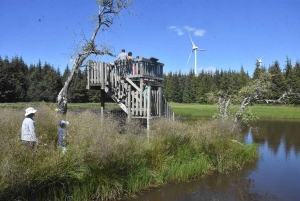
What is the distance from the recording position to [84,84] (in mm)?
68000

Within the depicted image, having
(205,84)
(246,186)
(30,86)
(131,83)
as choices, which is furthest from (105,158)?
(205,84)


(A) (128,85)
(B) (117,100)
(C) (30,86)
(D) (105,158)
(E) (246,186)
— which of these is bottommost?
(E) (246,186)

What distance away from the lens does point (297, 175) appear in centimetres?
1084

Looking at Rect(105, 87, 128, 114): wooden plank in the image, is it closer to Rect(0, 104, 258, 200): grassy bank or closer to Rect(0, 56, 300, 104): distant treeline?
Rect(0, 104, 258, 200): grassy bank

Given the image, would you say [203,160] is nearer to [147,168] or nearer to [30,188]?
[147,168]

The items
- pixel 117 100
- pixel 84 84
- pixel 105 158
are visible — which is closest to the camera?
pixel 105 158

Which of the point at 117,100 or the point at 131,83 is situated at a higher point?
the point at 131,83

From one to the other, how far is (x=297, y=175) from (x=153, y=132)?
557 cm

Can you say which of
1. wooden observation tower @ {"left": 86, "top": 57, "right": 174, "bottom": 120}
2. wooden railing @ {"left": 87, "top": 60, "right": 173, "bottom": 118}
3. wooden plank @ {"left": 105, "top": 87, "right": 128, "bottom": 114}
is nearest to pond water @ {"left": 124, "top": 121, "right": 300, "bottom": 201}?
wooden observation tower @ {"left": 86, "top": 57, "right": 174, "bottom": 120}

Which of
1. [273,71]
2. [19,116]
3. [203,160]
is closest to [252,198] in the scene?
[203,160]

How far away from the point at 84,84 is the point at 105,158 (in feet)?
205

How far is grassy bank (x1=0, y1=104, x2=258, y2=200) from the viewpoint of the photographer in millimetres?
6148

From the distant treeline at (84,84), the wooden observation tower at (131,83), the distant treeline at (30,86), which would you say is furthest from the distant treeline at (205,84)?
the wooden observation tower at (131,83)

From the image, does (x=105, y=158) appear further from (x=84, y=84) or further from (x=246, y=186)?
(x=84, y=84)
